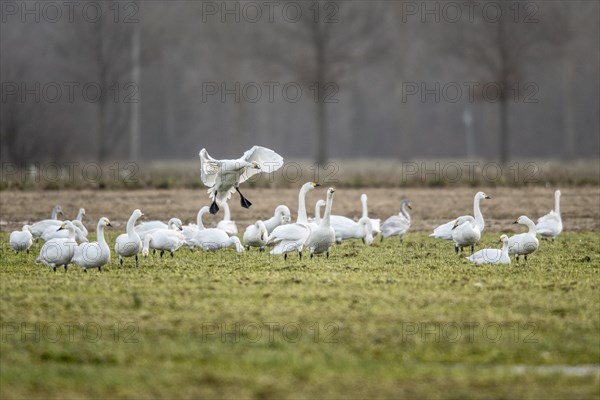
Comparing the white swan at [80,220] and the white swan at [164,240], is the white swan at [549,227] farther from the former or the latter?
the white swan at [80,220]

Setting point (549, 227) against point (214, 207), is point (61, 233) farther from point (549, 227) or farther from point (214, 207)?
point (549, 227)

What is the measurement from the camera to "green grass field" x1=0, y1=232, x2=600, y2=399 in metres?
6.92

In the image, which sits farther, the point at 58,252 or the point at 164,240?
the point at 164,240

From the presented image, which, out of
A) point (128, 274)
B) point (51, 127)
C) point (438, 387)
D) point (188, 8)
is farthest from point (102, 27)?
point (438, 387)

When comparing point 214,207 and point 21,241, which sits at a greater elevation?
point 214,207

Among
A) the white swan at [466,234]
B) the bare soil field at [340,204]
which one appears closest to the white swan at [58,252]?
the white swan at [466,234]

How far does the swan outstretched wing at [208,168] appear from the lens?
15.5 meters

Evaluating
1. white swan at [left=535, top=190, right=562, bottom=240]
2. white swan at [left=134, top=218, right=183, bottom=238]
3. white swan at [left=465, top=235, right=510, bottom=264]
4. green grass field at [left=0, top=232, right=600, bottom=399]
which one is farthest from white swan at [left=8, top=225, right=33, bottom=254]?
white swan at [left=535, top=190, right=562, bottom=240]

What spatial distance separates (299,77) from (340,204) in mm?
17017

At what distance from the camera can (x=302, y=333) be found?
27.4ft

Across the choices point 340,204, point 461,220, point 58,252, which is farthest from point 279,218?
point 340,204

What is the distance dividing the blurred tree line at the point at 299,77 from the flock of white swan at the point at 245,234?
18.4 m

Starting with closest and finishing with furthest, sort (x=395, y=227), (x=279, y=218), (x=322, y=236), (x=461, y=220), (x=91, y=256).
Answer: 1. (x=91, y=256)
2. (x=322, y=236)
3. (x=461, y=220)
4. (x=279, y=218)
5. (x=395, y=227)

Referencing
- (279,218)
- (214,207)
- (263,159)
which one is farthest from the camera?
(279,218)
